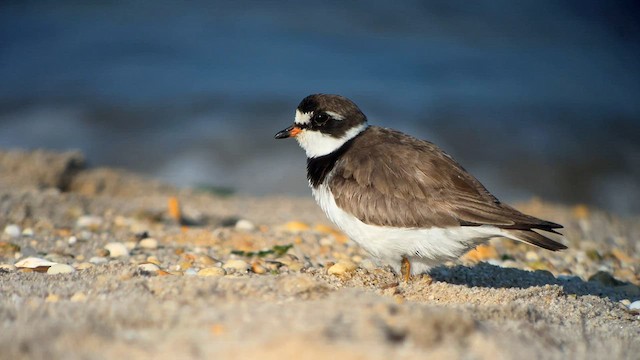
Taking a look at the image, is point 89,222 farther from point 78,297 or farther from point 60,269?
point 78,297

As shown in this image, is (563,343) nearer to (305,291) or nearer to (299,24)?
(305,291)

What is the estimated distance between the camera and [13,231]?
5.95 metres

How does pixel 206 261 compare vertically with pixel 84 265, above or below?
above

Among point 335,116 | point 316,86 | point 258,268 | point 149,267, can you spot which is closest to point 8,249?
point 149,267

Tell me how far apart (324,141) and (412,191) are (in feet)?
3.14

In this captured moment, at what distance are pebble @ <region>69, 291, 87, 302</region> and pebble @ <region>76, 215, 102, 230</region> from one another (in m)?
3.24

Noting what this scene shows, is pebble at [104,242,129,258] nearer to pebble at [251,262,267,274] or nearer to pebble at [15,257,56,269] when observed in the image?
pebble at [15,257,56,269]

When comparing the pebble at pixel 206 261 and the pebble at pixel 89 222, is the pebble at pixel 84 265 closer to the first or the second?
the pebble at pixel 206 261

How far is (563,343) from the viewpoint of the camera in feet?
9.82

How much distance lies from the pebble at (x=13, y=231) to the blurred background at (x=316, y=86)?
6403 mm

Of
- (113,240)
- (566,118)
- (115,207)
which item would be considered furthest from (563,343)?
(566,118)

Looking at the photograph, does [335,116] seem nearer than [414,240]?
No

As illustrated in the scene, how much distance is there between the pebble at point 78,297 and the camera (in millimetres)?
3183

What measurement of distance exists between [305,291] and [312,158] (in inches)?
80.6
